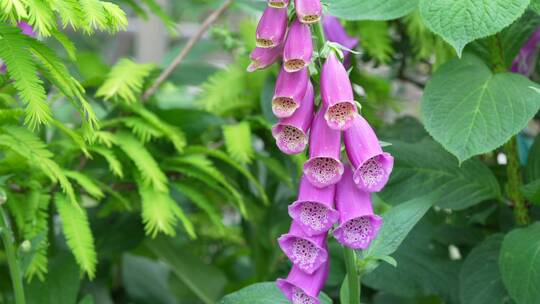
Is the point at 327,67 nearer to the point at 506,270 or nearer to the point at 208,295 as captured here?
the point at 506,270

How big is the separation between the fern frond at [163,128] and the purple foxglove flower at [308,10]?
1.61ft

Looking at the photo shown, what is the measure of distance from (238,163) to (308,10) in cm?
57

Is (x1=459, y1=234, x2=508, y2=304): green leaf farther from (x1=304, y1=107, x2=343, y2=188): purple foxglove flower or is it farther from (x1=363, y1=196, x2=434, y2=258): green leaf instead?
(x1=304, y1=107, x2=343, y2=188): purple foxglove flower

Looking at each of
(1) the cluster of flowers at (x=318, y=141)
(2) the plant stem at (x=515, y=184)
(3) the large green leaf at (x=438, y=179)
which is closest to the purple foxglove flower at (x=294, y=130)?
(1) the cluster of flowers at (x=318, y=141)

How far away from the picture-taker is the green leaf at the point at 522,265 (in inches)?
34.2

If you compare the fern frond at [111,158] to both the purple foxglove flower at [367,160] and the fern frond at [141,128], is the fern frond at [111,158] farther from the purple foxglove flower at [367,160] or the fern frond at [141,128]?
the purple foxglove flower at [367,160]

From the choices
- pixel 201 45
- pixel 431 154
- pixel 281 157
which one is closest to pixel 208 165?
pixel 281 157

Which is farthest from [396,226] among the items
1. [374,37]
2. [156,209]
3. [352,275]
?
[374,37]

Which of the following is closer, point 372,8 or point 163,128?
point 372,8

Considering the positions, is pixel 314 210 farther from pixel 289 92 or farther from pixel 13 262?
pixel 13 262

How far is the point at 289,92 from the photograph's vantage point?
0.69 meters

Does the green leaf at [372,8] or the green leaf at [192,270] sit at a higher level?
the green leaf at [372,8]

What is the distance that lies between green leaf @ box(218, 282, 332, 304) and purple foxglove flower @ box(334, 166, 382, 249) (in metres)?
0.17

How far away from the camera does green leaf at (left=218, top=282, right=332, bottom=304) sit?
33.5 inches
